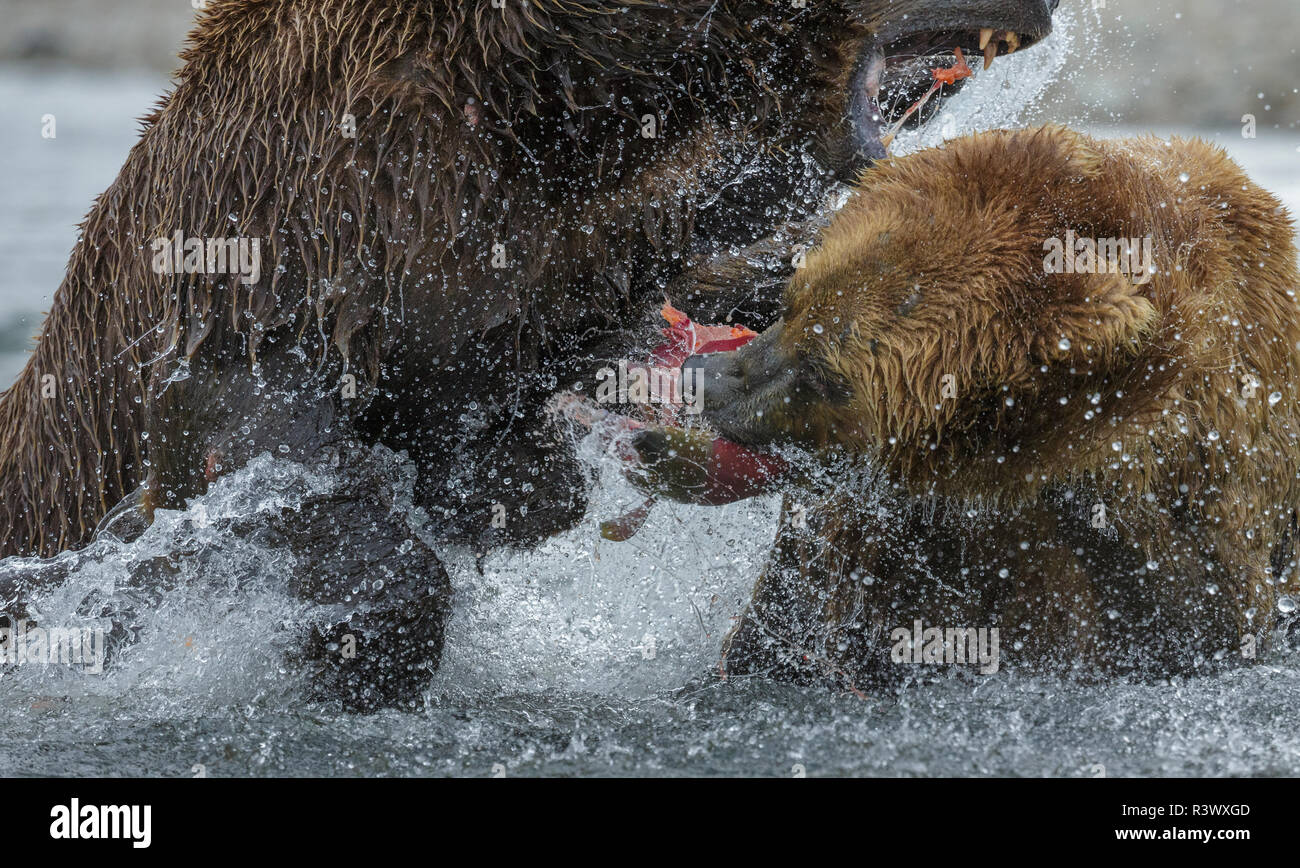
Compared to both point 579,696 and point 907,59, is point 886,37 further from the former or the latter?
point 579,696

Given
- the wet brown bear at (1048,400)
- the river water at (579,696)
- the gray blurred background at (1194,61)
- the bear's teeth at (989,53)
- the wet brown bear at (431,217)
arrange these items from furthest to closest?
1. the gray blurred background at (1194,61)
2. the bear's teeth at (989,53)
3. the wet brown bear at (431,217)
4. the river water at (579,696)
5. the wet brown bear at (1048,400)

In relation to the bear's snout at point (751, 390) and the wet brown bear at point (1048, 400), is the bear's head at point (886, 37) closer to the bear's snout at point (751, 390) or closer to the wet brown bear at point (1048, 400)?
the wet brown bear at point (1048, 400)

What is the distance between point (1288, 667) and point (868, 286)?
A: 1581mm

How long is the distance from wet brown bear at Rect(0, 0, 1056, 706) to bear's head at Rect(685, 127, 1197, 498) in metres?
0.51

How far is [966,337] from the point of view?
110 inches

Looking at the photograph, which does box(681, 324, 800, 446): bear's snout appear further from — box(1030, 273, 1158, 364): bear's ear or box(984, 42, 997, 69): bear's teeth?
box(984, 42, 997, 69): bear's teeth

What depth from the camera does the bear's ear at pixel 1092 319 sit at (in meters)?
2.68

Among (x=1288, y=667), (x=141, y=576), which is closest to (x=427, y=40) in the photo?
(x=141, y=576)

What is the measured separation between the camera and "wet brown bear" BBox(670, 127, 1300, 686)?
2.78 meters

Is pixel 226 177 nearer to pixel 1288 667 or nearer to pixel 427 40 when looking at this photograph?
pixel 427 40

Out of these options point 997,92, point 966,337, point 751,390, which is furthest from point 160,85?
point 966,337

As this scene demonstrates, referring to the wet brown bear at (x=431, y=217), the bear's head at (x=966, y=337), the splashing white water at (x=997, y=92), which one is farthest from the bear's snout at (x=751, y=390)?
the splashing white water at (x=997, y=92)

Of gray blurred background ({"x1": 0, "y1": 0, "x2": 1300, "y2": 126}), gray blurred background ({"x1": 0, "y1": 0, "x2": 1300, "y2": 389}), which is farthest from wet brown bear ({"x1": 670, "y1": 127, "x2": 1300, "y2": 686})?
gray blurred background ({"x1": 0, "y1": 0, "x2": 1300, "y2": 126})

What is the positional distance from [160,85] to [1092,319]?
14654mm
